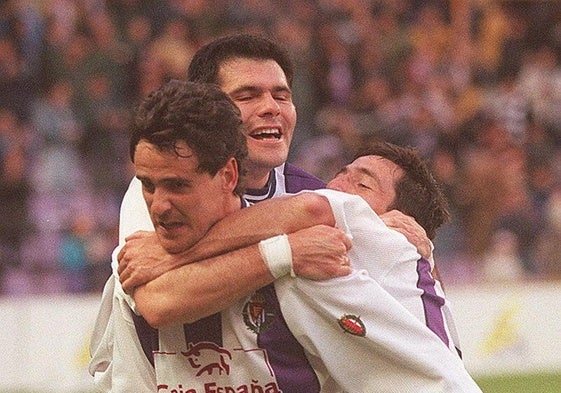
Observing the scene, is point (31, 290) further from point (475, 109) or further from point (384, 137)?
point (475, 109)

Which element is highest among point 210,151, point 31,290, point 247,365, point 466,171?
point 466,171

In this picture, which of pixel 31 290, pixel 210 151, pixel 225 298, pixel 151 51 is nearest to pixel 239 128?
pixel 210 151

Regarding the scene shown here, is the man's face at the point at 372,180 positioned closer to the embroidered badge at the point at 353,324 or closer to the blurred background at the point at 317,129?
the embroidered badge at the point at 353,324

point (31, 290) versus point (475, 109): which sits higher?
point (475, 109)

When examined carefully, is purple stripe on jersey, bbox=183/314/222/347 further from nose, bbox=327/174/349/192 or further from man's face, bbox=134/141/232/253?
nose, bbox=327/174/349/192

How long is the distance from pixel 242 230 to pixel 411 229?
73cm

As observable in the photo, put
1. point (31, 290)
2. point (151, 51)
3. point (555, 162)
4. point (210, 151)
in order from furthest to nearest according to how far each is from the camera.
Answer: point (555, 162)
point (151, 51)
point (31, 290)
point (210, 151)

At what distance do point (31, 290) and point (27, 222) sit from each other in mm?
627

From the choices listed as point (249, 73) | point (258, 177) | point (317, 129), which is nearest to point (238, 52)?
point (249, 73)

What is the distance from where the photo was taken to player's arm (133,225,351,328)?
14.0 feet

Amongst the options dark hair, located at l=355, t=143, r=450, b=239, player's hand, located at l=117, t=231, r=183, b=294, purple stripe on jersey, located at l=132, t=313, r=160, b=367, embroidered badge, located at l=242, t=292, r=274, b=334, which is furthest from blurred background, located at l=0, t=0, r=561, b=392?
embroidered badge, located at l=242, t=292, r=274, b=334

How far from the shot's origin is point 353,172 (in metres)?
5.27

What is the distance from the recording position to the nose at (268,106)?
18.0 feet

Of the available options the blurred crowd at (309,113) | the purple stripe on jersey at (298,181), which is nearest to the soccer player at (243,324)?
the purple stripe on jersey at (298,181)
